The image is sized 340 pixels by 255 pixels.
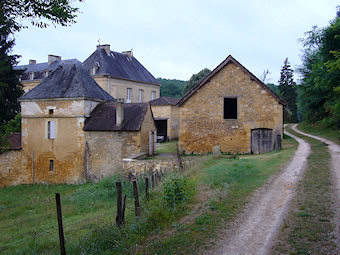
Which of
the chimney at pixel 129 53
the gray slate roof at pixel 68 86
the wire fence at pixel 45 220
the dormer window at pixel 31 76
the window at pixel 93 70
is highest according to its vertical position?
the chimney at pixel 129 53

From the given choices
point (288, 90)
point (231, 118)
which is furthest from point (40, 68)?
point (288, 90)

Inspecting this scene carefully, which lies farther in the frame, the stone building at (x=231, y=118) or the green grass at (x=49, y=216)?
the stone building at (x=231, y=118)

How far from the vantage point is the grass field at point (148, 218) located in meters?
6.52

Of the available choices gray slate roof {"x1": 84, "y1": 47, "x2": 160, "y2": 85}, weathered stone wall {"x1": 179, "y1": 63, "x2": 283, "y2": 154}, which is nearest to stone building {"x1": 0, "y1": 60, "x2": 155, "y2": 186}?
weathered stone wall {"x1": 179, "y1": 63, "x2": 283, "y2": 154}

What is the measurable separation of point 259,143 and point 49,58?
3727 cm

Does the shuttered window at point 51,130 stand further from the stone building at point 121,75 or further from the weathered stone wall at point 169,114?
the stone building at point 121,75

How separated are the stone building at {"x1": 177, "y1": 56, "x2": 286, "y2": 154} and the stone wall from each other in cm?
1234

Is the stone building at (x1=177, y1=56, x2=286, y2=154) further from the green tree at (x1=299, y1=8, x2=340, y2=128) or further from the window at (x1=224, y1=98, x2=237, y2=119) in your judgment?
the green tree at (x1=299, y1=8, x2=340, y2=128)

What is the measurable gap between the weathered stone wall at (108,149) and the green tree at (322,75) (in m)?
12.5

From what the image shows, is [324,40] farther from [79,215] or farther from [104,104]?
[79,215]

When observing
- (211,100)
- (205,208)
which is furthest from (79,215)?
A: (211,100)

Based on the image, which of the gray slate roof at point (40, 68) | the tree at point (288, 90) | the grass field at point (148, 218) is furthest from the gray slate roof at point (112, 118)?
the tree at point (288, 90)

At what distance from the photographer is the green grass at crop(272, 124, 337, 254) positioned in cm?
573

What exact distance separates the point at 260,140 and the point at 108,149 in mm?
9961
